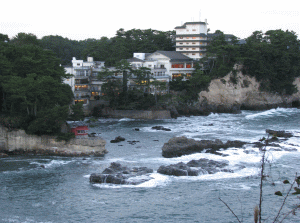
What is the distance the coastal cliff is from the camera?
2825 cm

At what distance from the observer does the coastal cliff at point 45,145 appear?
28.2 m

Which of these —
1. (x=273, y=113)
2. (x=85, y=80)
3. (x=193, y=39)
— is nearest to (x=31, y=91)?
(x=85, y=80)

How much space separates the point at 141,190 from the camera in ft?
66.9

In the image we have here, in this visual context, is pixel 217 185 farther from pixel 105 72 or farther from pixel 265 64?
pixel 265 64

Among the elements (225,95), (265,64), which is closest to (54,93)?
(225,95)

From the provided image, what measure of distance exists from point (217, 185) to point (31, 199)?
36.8 feet

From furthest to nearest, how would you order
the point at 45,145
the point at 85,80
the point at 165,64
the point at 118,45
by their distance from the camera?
the point at 118,45
the point at 165,64
the point at 85,80
the point at 45,145

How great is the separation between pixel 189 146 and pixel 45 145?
1256 centimetres

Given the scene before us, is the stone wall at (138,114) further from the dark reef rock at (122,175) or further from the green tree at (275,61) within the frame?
the dark reef rock at (122,175)

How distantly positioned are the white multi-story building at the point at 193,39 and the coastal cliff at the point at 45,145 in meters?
39.5

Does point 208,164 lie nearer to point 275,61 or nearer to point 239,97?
point 239,97

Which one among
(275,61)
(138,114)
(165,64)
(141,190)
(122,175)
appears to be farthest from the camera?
(275,61)

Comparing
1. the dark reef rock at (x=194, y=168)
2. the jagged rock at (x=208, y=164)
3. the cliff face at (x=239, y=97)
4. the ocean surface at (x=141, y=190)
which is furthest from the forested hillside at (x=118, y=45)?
the dark reef rock at (x=194, y=168)

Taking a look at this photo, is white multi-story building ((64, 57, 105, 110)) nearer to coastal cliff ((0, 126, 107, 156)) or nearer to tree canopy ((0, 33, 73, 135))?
tree canopy ((0, 33, 73, 135))
